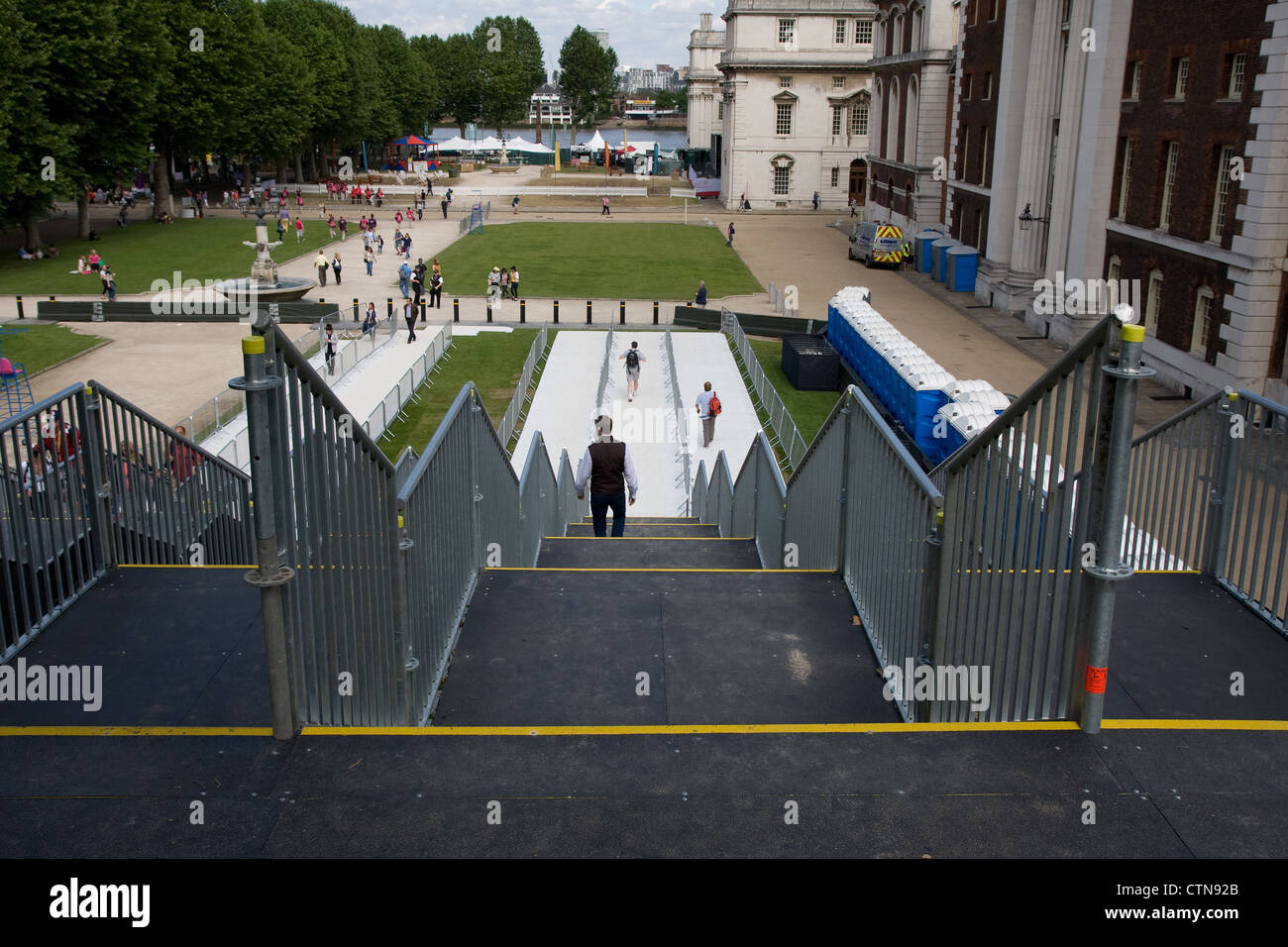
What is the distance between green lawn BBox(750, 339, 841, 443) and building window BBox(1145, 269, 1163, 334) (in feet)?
26.8

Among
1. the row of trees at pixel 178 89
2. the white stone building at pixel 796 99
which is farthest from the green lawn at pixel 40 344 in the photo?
the white stone building at pixel 796 99

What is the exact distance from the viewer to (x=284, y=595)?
4.55 metres

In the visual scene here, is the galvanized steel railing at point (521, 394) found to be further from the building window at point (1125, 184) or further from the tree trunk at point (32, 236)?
the tree trunk at point (32, 236)

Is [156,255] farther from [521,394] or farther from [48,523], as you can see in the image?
[48,523]

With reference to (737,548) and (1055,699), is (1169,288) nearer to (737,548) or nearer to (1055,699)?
(737,548)

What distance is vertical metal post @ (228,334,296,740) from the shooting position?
164 inches

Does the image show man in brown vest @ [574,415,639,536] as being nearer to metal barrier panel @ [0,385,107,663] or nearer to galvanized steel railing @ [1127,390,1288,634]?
galvanized steel railing @ [1127,390,1288,634]

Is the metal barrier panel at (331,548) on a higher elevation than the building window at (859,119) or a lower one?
lower

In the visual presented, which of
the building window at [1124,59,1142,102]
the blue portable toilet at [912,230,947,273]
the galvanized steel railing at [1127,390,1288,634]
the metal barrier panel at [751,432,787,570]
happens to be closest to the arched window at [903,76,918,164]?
the blue portable toilet at [912,230,947,273]

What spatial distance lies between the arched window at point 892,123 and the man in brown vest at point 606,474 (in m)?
51.3

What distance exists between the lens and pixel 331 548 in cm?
487

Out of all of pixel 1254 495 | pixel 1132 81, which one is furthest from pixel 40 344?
pixel 1254 495

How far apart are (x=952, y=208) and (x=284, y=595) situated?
48.2m

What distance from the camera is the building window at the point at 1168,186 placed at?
28469 mm
